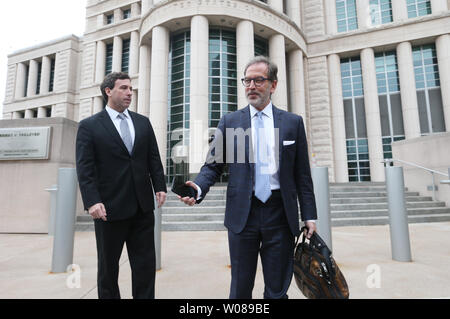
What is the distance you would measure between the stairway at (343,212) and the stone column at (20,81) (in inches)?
1375

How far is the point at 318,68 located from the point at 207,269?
21540 mm

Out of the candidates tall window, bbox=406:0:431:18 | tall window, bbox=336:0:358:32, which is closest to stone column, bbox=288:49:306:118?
tall window, bbox=336:0:358:32

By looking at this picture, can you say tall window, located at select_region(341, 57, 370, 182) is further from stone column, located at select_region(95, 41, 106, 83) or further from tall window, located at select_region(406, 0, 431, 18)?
stone column, located at select_region(95, 41, 106, 83)

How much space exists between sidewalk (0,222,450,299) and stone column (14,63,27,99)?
35.7 metres

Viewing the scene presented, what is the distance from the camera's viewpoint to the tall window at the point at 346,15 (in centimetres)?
2105

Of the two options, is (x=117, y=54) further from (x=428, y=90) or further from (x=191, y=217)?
(x=428, y=90)

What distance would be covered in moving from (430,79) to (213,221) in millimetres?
21246

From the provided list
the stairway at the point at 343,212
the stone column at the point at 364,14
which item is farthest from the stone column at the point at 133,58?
the stone column at the point at 364,14

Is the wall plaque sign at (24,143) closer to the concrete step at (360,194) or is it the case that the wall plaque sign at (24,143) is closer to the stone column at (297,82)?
the concrete step at (360,194)

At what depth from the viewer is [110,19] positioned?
28.0 metres
